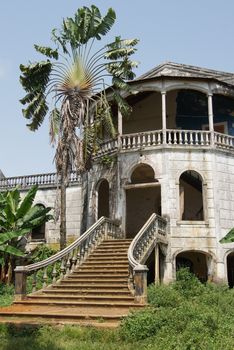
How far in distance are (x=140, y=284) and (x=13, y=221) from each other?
1012cm

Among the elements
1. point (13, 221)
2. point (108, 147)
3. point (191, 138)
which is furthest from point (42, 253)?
point (191, 138)

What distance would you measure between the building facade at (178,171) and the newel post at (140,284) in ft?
16.5

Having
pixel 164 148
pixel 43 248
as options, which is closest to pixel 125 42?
pixel 164 148

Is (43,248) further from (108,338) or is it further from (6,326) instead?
(108,338)

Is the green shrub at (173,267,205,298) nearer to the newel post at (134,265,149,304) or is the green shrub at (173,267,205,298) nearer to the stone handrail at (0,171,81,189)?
the newel post at (134,265,149,304)

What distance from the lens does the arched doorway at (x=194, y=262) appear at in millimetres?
22180

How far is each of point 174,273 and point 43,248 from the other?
857cm

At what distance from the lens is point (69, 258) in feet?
54.6

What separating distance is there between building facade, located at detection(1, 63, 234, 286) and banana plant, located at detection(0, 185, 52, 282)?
292 cm

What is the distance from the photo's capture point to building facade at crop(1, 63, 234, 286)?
1941cm

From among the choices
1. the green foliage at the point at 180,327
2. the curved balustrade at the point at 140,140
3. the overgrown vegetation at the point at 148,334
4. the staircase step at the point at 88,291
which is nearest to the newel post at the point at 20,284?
the staircase step at the point at 88,291

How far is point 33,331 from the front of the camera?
10469mm

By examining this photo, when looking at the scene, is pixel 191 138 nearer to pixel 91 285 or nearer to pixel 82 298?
pixel 91 285

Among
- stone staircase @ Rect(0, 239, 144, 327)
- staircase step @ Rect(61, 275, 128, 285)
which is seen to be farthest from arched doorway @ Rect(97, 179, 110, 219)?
staircase step @ Rect(61, 275, 128, 285)
